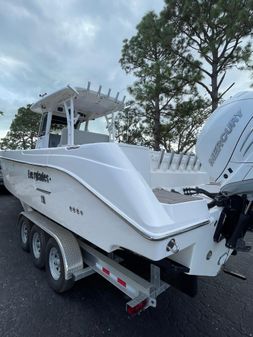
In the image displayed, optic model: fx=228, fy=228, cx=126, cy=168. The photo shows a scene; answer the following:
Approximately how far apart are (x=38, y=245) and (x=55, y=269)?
69 cm

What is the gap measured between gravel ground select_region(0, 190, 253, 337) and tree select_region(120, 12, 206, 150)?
922 cm

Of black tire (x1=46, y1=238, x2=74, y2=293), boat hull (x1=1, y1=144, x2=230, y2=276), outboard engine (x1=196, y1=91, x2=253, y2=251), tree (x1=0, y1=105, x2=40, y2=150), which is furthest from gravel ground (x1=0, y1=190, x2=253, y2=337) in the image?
tree (x1=0, y1=105, x2=40, y2=150)

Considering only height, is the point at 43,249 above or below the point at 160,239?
below

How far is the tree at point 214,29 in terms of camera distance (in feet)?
30.5

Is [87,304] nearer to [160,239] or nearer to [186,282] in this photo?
[186,282]

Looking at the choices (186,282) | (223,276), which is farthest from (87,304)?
(223,276)

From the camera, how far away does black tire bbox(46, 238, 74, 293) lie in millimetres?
2578

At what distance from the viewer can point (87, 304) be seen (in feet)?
8.38

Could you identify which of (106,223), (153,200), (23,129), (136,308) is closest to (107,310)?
(136,308)

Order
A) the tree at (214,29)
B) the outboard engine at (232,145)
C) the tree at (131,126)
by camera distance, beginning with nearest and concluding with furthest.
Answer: the outboard engine at (232,145) → the tree at (214,29) → the tree at (131,126)

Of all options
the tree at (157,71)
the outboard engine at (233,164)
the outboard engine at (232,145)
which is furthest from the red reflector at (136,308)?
the tree at (157,71)

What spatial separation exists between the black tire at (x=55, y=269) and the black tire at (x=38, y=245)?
0.64 feet

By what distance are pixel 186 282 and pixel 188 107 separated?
10.5 m

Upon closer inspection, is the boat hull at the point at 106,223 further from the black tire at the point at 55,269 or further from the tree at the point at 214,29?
the tree at the point at 214,29
